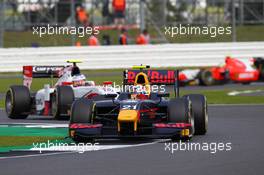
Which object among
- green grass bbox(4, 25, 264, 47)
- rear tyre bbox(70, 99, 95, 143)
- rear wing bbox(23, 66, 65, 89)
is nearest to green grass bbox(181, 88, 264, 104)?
rear wing bbox(23, 66, 65, 89)

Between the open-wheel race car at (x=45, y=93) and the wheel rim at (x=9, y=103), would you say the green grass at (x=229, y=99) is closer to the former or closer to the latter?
the open-wheel race car at (x=45, y=93)

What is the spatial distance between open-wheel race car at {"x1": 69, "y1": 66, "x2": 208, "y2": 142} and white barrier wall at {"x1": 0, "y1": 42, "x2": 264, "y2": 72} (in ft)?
60.9

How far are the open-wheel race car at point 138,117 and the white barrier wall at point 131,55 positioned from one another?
18.6 meters

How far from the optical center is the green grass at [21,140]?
571 inches

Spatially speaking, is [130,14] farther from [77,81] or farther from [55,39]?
[77,81]

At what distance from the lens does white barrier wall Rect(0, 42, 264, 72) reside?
3375 cm

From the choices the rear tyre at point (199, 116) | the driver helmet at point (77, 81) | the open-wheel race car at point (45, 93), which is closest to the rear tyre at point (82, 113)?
the rear tyre at point (199, 116)

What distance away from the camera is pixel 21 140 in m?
15.1

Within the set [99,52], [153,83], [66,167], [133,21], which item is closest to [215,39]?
[133,21]

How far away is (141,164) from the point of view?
11523mm

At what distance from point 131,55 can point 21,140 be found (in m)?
19.5

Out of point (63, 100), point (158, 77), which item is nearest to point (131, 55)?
point (63, 100)

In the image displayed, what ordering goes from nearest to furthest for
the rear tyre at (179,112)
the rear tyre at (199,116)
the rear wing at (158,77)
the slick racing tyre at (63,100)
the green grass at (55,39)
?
the rear tyre at (179,112), the rear tyre at (199,116), the rear wing at (158,77), the slick racing tyre at (63,100), the green grass at (55,39)

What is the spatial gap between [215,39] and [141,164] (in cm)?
2856
